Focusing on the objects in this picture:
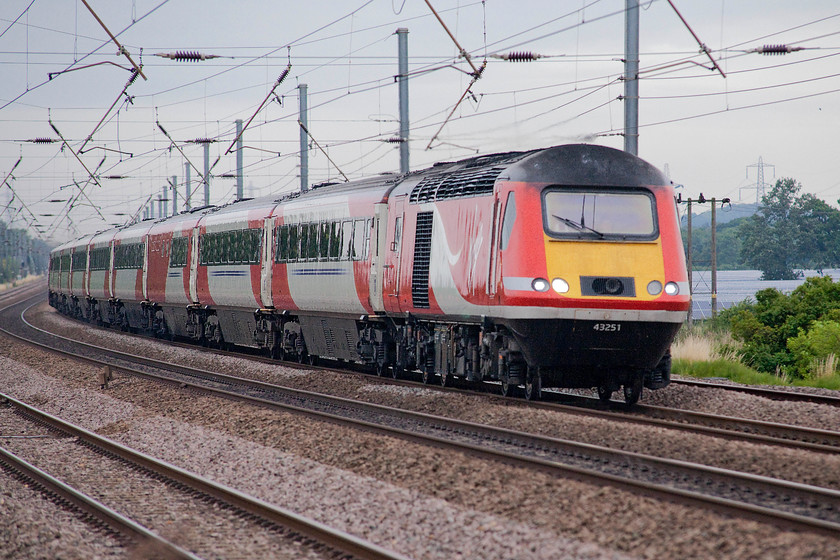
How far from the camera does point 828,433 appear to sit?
37.0 ft

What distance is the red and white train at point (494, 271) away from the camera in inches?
524

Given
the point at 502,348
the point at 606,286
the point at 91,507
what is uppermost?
the point at 606,286

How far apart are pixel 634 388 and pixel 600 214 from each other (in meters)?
2.44

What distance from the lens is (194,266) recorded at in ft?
93.2

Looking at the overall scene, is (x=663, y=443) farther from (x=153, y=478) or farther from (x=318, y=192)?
(x=318, y=192)

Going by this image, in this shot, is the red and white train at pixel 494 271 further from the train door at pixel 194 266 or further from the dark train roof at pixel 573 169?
the train door at pixel 194 266

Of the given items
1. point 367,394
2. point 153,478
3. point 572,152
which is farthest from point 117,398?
→ point 572,152

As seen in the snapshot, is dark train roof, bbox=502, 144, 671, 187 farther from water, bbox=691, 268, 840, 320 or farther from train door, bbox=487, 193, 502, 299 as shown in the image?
water, bbox=691, 268, 840, 320

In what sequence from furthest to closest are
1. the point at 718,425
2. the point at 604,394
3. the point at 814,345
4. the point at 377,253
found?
the point at 814,345, the point at 377,253, the point at 604,394, the point at 718,425

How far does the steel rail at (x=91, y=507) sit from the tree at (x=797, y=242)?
6420 cm

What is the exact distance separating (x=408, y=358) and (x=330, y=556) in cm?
1075

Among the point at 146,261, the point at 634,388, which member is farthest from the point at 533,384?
the point at 146,261

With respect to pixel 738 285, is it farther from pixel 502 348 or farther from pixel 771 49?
pixel 502 348

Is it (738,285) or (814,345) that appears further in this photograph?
(738,285)
